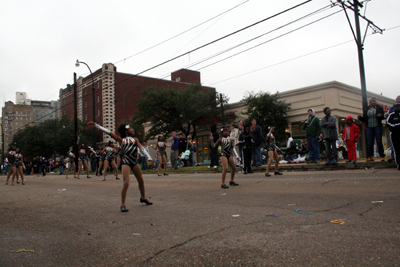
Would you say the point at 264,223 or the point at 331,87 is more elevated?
the point at 331,87

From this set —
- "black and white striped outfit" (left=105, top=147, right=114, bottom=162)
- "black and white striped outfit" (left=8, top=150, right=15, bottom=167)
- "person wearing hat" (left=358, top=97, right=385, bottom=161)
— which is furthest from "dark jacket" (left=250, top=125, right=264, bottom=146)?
"black and white striped outfit" (left=8, top=150, right=15, bottom=167)

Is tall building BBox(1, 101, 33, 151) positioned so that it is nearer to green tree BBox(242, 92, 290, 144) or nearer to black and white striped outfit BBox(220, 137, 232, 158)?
green tree BBox(242, 92, 290, 144)

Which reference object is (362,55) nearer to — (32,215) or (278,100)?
(32,215)

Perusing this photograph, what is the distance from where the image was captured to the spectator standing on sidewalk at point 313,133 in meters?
13.0

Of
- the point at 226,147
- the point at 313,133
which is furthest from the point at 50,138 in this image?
the point at 226,147

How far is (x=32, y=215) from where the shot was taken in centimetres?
633

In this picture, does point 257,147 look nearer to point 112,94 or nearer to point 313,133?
point 313,133

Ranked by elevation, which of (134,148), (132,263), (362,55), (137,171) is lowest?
(132,263)

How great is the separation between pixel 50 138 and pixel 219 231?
57454mm

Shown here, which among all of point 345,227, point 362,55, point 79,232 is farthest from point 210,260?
point 362,55

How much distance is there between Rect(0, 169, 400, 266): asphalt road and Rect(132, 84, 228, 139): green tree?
28364mm

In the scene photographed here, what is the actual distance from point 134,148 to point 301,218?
3583mm

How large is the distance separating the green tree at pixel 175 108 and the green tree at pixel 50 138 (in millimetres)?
23147

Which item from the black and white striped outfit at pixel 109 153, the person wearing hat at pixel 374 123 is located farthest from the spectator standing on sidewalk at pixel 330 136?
the black and white striped outfit at pixel 109 153
